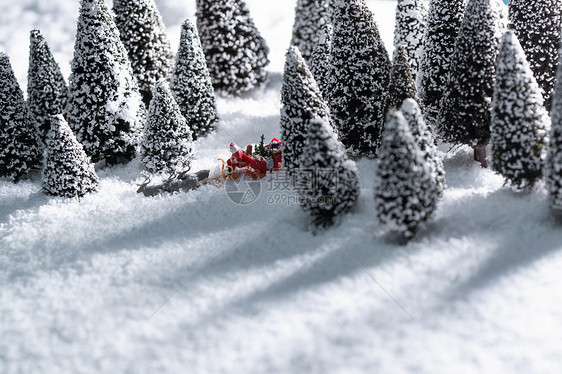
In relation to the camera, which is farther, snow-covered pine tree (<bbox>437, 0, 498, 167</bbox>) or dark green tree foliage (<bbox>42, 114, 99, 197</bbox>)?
dark green tree foliage (<bbox>42, 114, 99, 197</bbox>)

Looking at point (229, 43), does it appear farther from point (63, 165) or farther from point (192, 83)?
point (63, 165)

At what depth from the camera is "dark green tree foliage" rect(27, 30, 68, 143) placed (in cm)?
2048

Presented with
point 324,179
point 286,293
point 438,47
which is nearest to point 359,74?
point 438,47

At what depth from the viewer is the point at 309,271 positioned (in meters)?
10.5

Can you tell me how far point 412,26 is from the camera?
20500 millimetres

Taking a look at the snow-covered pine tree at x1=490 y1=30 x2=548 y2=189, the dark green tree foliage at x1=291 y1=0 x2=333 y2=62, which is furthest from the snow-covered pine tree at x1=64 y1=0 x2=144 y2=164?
the snow-covered pine tree at x1=490 y1=30 x2=548 y2=189

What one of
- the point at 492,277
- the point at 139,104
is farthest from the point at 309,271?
the point at 139,104

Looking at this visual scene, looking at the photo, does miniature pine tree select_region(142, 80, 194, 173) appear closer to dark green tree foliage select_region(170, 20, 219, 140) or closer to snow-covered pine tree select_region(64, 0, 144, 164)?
snow-covered pine tree select_region(64, 0, 144, 164)

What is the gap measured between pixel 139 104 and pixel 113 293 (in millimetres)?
10889

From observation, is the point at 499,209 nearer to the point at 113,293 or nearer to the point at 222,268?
the point at 222,268

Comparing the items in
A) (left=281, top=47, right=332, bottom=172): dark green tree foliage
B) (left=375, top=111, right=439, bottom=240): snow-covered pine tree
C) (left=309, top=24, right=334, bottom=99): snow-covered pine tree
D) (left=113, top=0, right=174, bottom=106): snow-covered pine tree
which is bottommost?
(left=375, top=111, right=439, bottom=240): snow-covered pine tree

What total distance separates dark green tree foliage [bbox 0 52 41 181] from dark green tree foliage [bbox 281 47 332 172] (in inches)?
427

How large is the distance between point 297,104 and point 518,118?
602 centimetres

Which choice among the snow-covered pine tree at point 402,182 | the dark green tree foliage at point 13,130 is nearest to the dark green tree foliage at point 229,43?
the dark green tree foliage at point 13,130
